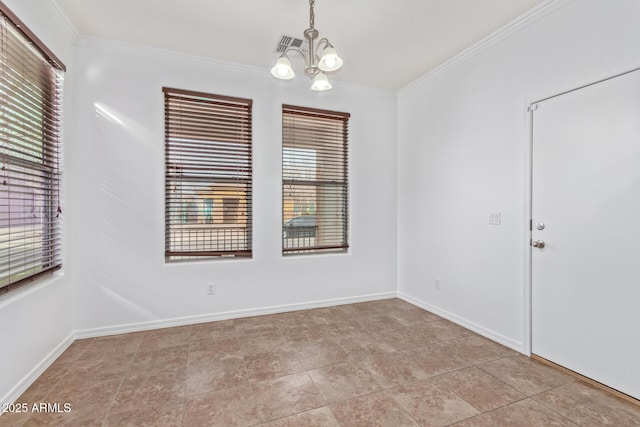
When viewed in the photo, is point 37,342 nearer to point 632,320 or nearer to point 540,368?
point 540,368

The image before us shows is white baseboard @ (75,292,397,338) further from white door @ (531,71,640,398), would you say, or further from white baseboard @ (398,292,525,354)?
white door @ (531,71,640,398)

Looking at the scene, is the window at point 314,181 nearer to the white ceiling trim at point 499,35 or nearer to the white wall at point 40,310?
the white ceiling trim at point 499,35

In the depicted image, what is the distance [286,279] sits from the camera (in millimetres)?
3559

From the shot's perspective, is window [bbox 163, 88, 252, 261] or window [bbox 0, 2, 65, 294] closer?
window [bbox 0, 2, 65, 294]

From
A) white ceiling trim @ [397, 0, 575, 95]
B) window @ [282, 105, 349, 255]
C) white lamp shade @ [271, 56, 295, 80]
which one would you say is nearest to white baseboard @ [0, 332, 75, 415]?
window @ [282, 105, 349, 255]

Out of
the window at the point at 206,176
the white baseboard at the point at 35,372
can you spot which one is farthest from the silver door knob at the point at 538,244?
the white baseboard at the point at 35,372

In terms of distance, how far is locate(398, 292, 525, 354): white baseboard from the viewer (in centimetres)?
262

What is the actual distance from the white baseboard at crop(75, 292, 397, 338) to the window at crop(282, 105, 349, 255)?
657 millimetres

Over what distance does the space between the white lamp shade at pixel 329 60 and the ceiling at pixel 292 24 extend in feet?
2.39

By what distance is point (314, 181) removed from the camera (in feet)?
12.3

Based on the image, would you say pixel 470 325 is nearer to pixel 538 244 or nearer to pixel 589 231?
pixel 538 244

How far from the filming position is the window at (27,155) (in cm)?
191

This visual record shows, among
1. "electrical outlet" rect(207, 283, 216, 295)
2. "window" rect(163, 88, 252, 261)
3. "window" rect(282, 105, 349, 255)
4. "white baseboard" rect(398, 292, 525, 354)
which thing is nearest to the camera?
"white baseboard" rect(398, 292, 525, 354)

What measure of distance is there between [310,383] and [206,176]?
230 centimetres
